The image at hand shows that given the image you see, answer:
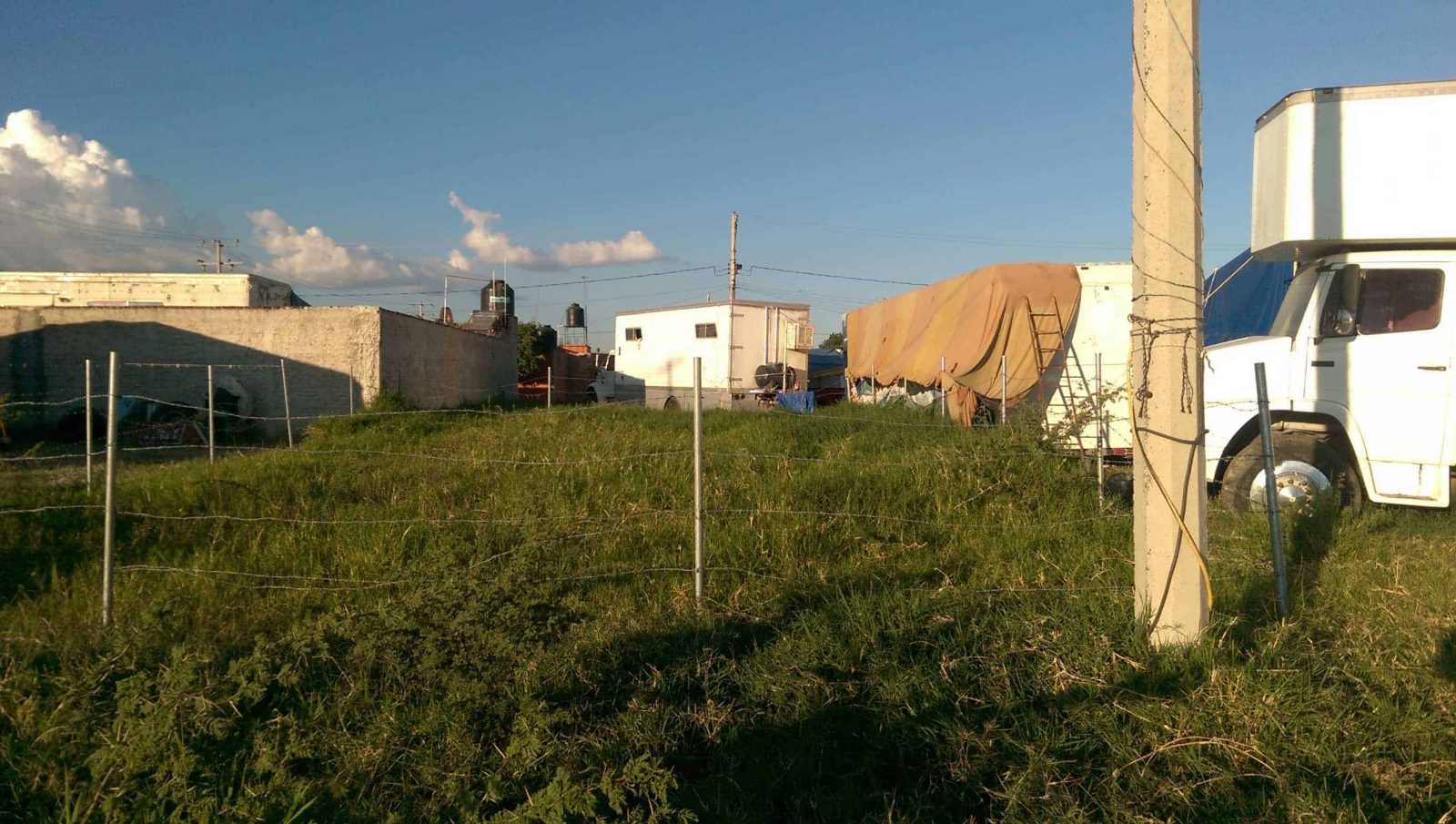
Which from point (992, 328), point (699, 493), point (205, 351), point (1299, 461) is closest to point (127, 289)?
point (205, 351)

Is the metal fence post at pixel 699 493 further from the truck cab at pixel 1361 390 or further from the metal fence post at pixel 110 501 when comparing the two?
the truck cab at pixel 1361 390

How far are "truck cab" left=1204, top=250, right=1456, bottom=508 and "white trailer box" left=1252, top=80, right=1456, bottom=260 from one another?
0.83 feet

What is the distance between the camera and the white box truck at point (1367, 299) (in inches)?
253

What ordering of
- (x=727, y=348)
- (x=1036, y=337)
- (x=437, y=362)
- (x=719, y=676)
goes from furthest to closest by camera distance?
(x=727, y=348)
(x=437, y=362)
(x=1036, y=337)
(x=719, y=676)

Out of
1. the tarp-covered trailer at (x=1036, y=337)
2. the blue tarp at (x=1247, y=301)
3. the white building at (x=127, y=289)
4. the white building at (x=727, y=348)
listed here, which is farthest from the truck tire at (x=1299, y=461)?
the white building at (x=127, y=289)

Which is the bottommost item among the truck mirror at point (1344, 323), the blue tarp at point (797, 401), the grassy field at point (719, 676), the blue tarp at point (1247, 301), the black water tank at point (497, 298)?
the grassy field at point (719, 676)

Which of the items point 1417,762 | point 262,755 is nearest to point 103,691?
point 262,755

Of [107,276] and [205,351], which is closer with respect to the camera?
[205,351]

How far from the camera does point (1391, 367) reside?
6.53m

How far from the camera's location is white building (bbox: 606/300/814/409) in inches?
977

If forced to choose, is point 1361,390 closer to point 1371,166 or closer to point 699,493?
point 1371,166

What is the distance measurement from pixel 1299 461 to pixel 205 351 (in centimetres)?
1853

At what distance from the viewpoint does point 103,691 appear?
3684mm

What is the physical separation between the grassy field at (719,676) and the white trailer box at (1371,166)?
2.15 meters
